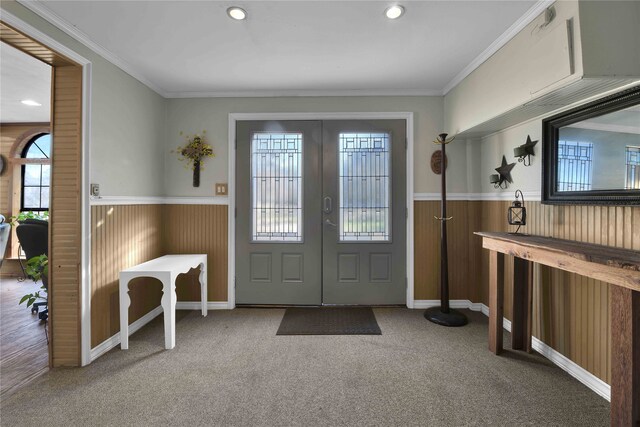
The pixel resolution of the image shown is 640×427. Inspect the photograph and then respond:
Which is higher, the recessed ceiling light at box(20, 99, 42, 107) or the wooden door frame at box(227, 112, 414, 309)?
the recessed ceiling light at box(20, 99, 42, 107)

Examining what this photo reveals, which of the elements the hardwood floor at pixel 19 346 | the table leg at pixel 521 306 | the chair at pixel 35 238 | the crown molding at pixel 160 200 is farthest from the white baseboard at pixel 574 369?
the chair at pixel 35 238

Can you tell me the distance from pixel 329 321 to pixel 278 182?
5.25 feet

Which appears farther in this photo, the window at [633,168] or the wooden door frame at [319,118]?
the wooden door frame at [319,118]

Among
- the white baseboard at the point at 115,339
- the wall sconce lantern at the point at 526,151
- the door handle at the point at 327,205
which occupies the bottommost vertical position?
the white baseboard at the point at 115,339

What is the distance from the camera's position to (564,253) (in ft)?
5.07

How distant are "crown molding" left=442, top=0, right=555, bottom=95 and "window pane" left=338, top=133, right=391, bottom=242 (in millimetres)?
916

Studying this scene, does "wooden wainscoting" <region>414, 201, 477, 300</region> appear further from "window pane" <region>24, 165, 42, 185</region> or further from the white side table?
"window pane" <region>24, 165, 42, 185</region>

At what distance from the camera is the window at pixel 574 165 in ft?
6.07

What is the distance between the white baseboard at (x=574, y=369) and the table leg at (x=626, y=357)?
622mm

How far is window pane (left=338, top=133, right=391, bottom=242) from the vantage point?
10.6 feet

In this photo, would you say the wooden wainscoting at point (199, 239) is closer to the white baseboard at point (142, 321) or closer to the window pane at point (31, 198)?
the white baseboard at point (142, 321)

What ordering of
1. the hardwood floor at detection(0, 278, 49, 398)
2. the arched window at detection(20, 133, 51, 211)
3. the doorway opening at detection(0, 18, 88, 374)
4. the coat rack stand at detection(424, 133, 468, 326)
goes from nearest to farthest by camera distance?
the hardwood floor at detection(0, 278, 49, 398), the doorway opening at detection(0, 18, 88, 374), the coat rack stand at detection(424, 133, 468, 326), the arched window at detection(20, 133, 51, 211)

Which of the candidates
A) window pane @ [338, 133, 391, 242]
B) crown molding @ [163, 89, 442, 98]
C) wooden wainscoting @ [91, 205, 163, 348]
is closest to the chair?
wooden wainscoting @ [91, 205, 163, 348]

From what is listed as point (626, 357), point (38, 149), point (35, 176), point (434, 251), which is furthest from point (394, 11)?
point (35, 176)
